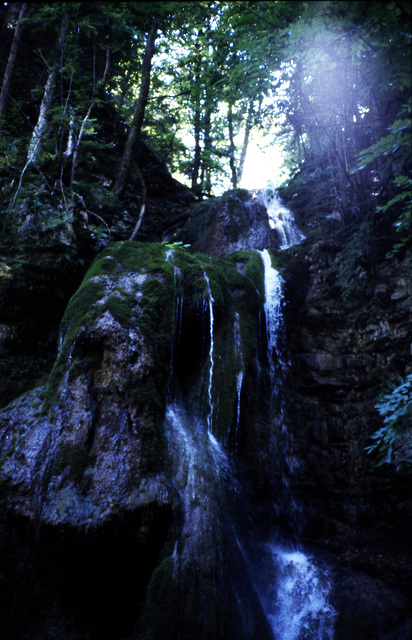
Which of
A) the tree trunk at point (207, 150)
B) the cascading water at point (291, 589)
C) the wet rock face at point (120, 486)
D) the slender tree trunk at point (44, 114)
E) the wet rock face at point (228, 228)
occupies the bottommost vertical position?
the cascading water at point (291, 589)

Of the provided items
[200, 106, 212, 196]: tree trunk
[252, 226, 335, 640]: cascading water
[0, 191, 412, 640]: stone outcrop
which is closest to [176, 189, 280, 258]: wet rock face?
[0, 191, 412, 640]: stone outcrop

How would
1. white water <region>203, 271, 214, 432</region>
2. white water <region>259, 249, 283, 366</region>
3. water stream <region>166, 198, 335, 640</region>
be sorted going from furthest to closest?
white water <region>259, 249, 283, 366</region>
white water <region>203, 271, 214, 432</region>
water stream <region>166, 198, 335, 640</region>

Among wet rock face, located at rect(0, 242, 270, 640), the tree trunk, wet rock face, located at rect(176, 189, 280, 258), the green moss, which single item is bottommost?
wet rock face, located at rect(0, 242, 270, 640)

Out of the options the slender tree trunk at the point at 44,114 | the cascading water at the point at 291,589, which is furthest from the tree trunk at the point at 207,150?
the cascading water at the point at 291,589

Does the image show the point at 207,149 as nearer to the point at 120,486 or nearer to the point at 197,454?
the point at 197,454

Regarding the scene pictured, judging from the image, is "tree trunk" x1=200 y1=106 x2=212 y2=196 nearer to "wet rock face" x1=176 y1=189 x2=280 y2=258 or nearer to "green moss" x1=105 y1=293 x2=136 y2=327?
"wet rock face" x1=176 y1=189 x2=280 y2=258

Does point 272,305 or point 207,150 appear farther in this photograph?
point 207,150

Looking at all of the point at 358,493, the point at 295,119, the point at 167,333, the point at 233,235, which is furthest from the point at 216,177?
the point at 358,493

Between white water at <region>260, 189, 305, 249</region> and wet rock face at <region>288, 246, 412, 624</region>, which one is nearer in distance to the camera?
wet rock face at <region>288, 246, 412, 624</region>

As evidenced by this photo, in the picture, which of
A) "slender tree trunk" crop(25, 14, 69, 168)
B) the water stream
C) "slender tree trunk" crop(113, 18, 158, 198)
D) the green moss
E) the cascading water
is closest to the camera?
the water stream

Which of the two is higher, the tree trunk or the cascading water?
the tree trunk

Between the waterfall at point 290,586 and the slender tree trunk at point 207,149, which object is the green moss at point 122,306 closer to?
the waterfall at point 290,586

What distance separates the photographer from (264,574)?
4.62m

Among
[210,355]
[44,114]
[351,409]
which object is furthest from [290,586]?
[44,114]
